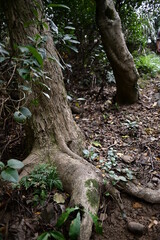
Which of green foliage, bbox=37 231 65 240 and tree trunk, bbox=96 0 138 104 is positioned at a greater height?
tree trunk, bbox=96 0 138 104

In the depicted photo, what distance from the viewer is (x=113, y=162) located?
8.06 feet

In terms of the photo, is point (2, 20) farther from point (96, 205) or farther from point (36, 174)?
point (96, 205)

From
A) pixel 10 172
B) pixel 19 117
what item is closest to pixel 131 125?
pixel 19 117

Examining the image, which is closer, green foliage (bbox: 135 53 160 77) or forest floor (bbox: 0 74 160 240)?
forest floor (bbox: 0 74 160 240)

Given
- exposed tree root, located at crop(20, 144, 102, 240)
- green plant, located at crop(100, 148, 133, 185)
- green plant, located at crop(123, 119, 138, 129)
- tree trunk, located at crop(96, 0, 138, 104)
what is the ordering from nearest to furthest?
exposed tree root, located at crop(20, 144, 102, 240) → green plant, located at crop(100, 148, 133, 185) → green plant, located at crop(123, 119, 138, 129) → tree trunk, located at crop(96, 0, 138, 104)

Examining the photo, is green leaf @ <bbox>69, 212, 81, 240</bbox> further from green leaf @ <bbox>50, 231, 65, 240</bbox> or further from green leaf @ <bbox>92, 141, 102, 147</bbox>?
green leaf @ <bbox>92, 141, 102, 147</bbox>

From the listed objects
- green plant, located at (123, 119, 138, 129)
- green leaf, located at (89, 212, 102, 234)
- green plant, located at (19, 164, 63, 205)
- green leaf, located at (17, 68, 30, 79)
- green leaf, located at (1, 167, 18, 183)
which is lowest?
green leaf, located at (89, 212, 102, 234)

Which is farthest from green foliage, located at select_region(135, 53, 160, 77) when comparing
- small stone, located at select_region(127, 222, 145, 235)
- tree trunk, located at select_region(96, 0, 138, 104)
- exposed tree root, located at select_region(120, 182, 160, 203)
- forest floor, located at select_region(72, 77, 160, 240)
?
small stone, located at select_region(127, 222, 145, 235)

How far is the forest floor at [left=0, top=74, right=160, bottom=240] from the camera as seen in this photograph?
1.67 metres

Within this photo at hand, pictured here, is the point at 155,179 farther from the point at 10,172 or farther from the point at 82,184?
the point at 10,172

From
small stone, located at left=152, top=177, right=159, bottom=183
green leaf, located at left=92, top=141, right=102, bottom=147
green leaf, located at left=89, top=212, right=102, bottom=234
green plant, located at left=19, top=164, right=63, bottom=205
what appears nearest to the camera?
green leaf, located at left=89, top=212, right=102, bottom=234

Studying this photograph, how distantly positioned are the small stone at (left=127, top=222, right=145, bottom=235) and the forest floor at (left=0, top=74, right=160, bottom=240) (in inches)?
1.4

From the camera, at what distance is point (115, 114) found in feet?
11.9

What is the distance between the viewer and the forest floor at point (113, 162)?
167 centimetres
